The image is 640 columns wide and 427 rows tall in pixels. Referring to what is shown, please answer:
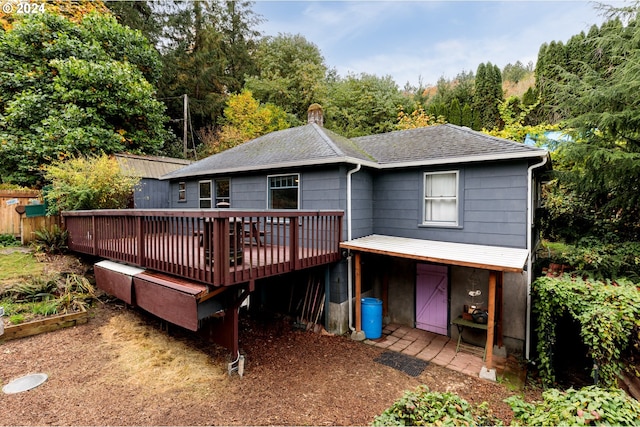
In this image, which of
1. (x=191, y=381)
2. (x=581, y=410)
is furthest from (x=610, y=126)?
(x=191, y=381)

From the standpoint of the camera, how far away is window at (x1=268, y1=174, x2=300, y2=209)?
8008 mm

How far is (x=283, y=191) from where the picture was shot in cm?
827

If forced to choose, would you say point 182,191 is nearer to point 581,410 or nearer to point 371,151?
point 371,151

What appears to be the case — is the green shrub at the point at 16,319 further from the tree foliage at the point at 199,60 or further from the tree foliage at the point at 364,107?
the tree foliage at the point at 364,107

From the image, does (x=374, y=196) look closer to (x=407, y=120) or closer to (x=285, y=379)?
(x=285, y=379)

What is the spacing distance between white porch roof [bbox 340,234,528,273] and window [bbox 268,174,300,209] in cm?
206

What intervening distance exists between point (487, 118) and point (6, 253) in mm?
23849

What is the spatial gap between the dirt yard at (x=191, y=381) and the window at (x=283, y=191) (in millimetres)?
3443

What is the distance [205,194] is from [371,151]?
19.0 feet

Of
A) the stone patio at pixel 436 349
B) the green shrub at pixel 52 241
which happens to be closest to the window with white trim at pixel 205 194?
the green shrub at pixel 52 241

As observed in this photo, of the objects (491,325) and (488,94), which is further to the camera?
(488,94)

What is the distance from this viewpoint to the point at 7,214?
945 centimetres

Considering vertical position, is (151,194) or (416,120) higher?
(416,120)

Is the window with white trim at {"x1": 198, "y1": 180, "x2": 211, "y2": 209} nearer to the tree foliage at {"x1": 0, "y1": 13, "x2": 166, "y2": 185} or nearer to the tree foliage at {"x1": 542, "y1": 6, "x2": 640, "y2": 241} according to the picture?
the tree foliage at {"x1": 0, "y1": 13, "x2": 166, "y2": 185}
